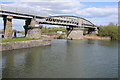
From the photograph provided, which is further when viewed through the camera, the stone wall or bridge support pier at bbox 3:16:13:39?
bridge support pier at bbox 3:16:13:39

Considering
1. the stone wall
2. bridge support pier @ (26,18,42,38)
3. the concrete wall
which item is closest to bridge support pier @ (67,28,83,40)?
the concrete wall

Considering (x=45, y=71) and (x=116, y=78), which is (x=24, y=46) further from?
(x=116, y=78)

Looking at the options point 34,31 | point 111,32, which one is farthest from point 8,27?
point 111,32

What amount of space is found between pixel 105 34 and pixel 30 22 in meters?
50.5

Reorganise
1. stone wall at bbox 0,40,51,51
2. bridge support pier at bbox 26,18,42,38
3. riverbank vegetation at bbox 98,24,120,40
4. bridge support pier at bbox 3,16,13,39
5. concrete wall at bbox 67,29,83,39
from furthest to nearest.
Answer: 1. concrete wall at bbox 67,29,83,39
2. riverbank vegetation at bbox 98,24,120,40
3. bridge support pier at bbox 26,18,42,38
4. bridge support pier at bbox 3,16,13,39
5. stone wall at bbox 0,40,51,51

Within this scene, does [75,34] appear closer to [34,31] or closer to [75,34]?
[75,34]

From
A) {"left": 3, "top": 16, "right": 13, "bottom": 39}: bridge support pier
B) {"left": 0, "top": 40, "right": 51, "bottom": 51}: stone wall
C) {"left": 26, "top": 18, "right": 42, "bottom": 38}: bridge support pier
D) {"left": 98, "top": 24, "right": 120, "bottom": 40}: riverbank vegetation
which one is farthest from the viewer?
{"left": 98, "top": 24, "right": 120, "bottom": 40}: riverbank vegetation

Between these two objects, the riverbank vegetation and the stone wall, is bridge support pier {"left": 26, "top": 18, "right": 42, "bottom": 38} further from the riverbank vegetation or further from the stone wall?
the riverbank vegetation

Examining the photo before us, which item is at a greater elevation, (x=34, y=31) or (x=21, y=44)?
(x=34, y=31)

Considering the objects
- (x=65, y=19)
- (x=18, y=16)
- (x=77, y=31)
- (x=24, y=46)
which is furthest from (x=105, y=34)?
(x=24, y=46)

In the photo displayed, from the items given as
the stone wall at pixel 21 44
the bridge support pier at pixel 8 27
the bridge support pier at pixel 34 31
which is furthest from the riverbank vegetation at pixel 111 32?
the bridge support pier at pixel 8 27

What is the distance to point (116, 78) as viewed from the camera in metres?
16.5

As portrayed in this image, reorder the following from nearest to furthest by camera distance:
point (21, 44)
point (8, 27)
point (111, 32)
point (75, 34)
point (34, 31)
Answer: point (21, 44) < point (8, 27) < point (34, 31) < point (75, 34) < point (111, 32)

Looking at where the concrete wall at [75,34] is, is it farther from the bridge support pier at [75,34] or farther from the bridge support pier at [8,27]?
the bridge support pier at [8,27]
